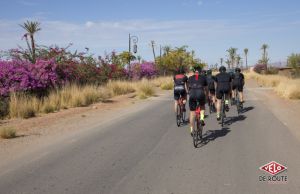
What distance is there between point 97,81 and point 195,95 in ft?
67.5

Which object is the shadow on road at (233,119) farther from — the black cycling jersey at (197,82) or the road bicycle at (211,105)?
the black cycling jersey at (197,82)

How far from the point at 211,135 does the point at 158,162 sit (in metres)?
3.45

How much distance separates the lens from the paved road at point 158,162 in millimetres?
6773

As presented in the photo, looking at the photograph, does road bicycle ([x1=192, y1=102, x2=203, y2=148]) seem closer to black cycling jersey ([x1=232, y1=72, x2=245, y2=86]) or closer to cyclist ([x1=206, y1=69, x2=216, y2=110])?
cyclist ([x1=206, y1=69, x2=216, y2=110])

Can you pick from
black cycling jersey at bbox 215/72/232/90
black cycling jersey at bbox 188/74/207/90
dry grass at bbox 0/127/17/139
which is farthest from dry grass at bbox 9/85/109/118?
black cycling jersey at bbox 188/74/207/90

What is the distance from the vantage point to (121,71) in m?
38.8

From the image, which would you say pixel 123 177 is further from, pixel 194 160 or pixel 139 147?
pixel 139 147

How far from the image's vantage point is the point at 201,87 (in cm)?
1066

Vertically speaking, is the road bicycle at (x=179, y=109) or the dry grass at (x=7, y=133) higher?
the road bicycle at (x=179, y=109)

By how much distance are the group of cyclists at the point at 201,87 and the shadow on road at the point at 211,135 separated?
0.46 metres

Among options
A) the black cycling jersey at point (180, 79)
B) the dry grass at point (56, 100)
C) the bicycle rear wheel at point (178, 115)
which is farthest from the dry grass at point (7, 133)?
the black cycling jersey at point (180, 79)

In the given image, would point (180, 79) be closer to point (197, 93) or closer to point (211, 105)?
point (197, 93)

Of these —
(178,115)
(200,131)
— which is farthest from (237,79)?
(200,131)

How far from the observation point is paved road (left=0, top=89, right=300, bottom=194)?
677cm
